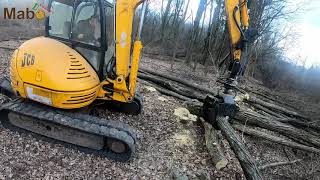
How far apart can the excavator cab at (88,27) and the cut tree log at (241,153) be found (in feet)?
7.89

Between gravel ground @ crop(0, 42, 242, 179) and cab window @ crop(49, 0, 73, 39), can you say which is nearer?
gravel ground @ crop(0, 42, 242, 179)

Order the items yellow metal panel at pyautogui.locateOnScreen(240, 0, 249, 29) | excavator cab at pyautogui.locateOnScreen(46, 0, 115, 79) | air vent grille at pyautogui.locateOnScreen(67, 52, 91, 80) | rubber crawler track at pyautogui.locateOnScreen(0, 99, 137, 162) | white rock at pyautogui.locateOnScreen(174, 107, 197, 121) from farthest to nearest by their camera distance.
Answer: white rock at pyautogui.locateOnScreen(174, 107, 197, 121) < yellow metal panel at pyautogui.locateOnScreen(240, 0, 249, 29) < excavator cab at pyautogui.locateOnScreen(46, 0, 115, 79) < air vent grille at pyautogui.locateOnScreen(67, 52, 91, 80) < rubber crawler track at pyautogui.locateOnScreen(0, 99, 137, 162)

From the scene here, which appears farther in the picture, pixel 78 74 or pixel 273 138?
pixel 273 138

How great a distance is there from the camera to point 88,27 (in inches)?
228

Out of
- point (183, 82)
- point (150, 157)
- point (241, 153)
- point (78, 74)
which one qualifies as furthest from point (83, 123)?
point (183, 82)

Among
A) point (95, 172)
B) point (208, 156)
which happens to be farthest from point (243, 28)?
point (95, 172)

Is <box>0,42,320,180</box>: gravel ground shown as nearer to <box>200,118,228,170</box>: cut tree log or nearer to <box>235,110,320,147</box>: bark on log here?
<box>200,118,228,170</box>: cut tree log

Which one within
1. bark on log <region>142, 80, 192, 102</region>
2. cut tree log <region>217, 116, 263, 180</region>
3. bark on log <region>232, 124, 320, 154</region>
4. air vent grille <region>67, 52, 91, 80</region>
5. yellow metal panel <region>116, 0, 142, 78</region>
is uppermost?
yellow metal panel <region>116, 0, 142, 78</region>

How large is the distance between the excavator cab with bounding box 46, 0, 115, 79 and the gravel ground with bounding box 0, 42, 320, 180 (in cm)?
136

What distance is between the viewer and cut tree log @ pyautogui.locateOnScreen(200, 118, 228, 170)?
5598 millimetres

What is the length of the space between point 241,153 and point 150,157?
1468 mm

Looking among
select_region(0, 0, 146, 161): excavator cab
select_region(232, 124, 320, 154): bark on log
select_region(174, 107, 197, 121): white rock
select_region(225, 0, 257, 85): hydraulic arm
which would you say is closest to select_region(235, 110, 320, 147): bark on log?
select_region(232, 124, 320, 154): bark on log

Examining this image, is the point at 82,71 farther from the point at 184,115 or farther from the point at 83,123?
the point at 184,115

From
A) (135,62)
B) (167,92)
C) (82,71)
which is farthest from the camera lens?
(167,92)
